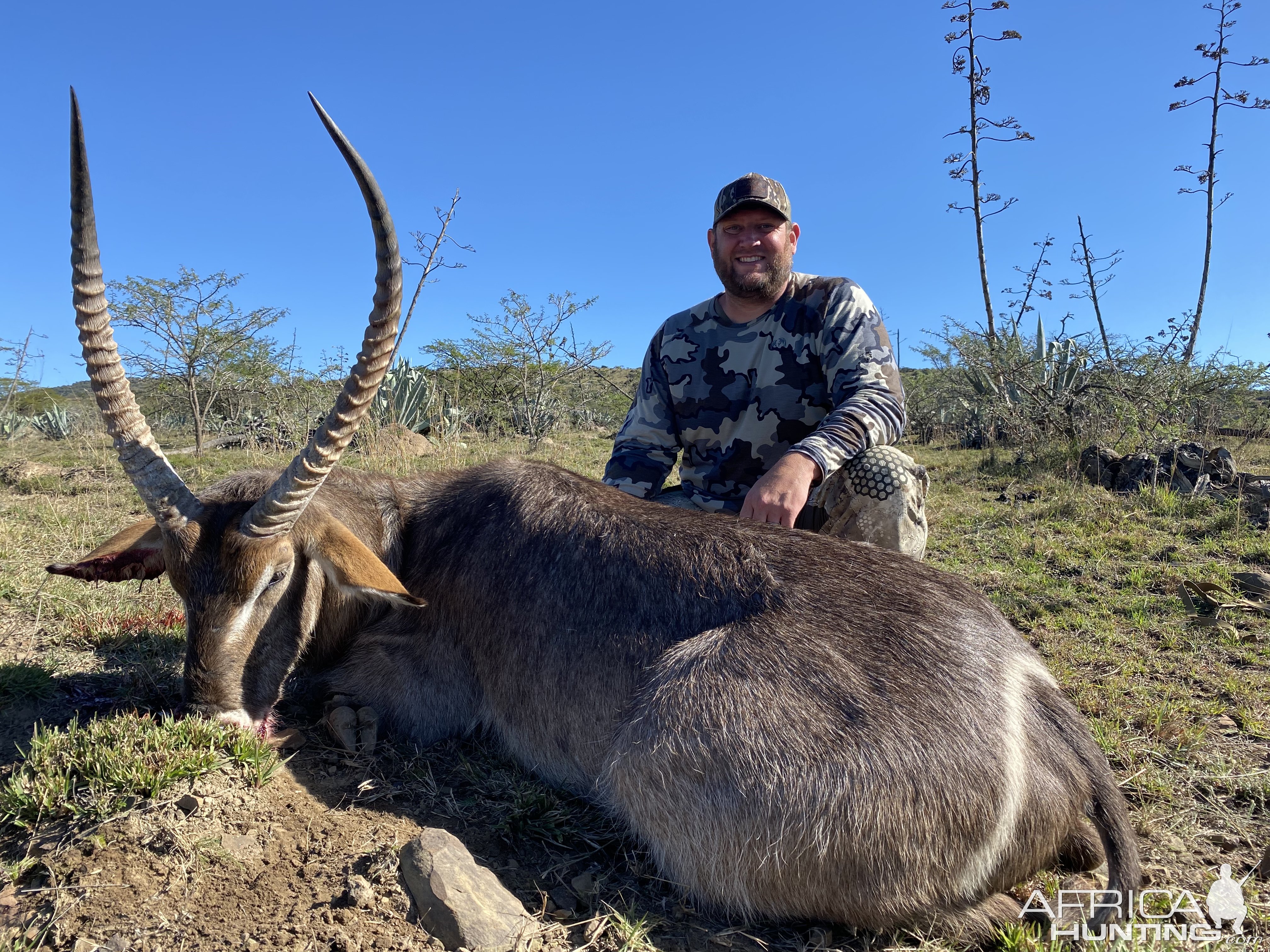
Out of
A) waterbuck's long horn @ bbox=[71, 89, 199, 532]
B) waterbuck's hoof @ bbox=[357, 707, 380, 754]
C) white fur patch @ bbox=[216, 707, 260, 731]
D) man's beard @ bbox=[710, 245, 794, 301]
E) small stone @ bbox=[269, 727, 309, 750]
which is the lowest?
small stone @ bbox=[269, 727, 309, 750]

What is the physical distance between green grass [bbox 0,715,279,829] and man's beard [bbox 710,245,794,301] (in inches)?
139

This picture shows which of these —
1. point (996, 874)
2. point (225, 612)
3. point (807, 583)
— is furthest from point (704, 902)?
point (225, 612)

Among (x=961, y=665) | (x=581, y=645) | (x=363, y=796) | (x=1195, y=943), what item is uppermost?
(x=961, y=665)

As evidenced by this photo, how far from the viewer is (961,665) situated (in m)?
2.33

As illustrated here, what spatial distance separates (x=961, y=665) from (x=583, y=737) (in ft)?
4.43

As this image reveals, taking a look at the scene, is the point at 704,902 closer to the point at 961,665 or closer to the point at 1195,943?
the point at 961,665

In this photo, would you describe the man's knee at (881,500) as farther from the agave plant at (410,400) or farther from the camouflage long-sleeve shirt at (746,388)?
the agave plant at (410,400)

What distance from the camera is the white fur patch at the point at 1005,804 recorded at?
6.97 ft

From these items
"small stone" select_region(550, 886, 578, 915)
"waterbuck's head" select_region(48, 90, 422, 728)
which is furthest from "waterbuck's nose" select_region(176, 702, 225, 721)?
"small stone" select_region(550, 886, 578, 915)

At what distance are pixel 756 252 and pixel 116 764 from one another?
→ 4.00m

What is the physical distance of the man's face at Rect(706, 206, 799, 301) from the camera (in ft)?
14.8

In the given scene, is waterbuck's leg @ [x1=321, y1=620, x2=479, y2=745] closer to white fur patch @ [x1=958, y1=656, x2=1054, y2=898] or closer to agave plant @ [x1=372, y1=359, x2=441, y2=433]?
white fur patch @ [x1=958, y1=656, x2=1054, y2=898]

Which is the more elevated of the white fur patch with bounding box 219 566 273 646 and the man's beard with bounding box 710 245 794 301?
the man's beard with bounding box 710 245 794 301

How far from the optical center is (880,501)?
12.9ft
